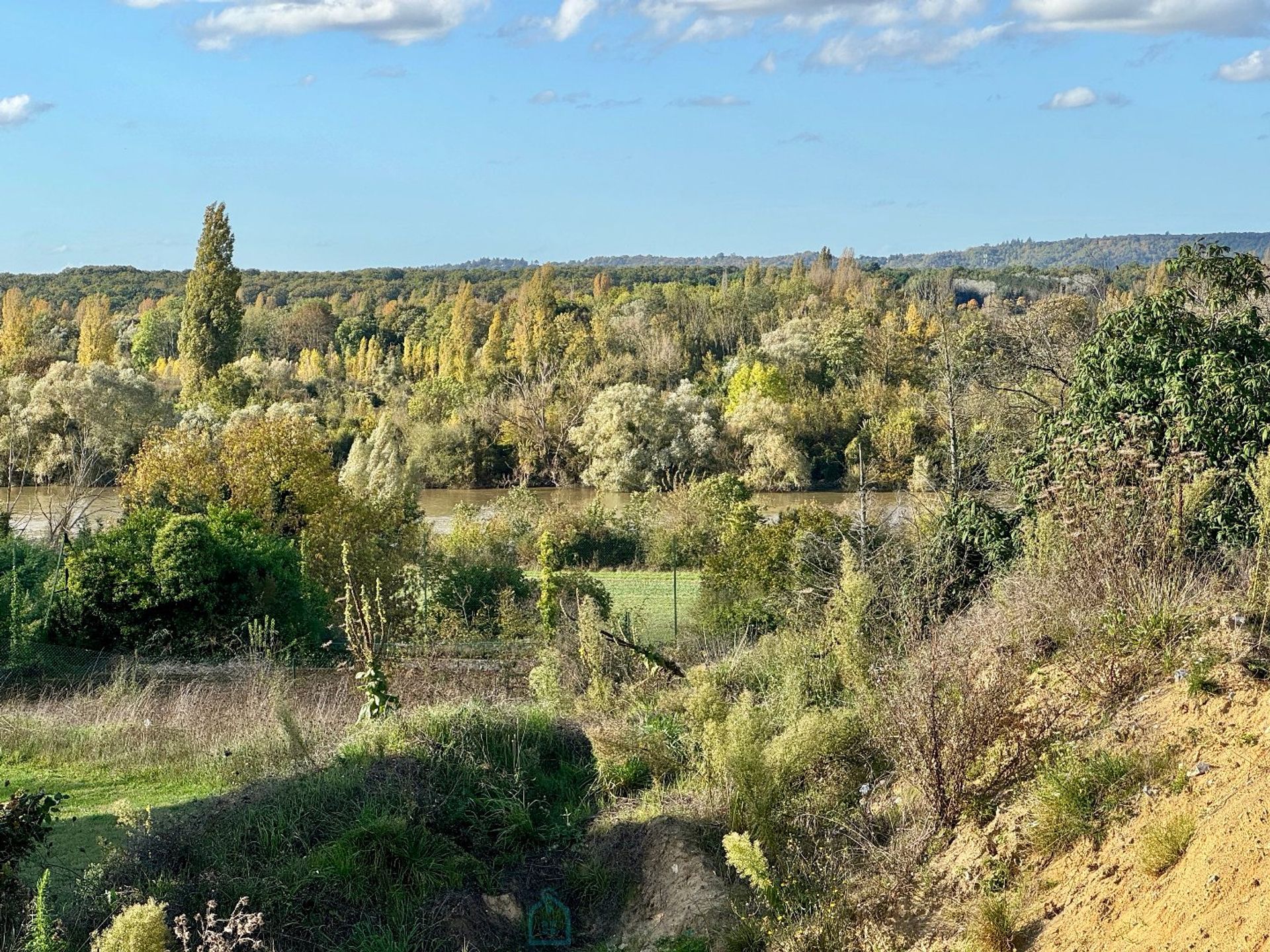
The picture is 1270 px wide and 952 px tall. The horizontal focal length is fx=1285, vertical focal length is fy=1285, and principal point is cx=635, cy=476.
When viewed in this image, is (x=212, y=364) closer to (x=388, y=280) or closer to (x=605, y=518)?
(x=605, y=518)

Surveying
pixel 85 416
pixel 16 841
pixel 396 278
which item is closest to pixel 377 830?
pixel 16 841

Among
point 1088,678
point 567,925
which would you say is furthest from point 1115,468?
point 567,925

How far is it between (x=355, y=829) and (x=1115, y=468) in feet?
20.0

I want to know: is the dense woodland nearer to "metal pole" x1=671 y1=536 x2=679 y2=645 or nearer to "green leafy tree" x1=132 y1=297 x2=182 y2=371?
"metal pole" x1=671 y1=536 x2=679 y2=645

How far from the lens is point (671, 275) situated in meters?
97.1

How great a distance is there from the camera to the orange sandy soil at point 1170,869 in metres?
5.30

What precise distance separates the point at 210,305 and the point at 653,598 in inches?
1170

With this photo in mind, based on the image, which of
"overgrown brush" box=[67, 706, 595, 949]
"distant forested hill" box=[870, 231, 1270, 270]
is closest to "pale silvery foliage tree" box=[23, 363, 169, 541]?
"overgrown brush" box=[67, 706, 595, 949]

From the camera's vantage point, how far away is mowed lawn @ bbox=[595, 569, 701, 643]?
1643 centimetres

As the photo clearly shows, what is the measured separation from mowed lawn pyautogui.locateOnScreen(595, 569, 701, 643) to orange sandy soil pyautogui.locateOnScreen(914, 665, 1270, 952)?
21.9 feet

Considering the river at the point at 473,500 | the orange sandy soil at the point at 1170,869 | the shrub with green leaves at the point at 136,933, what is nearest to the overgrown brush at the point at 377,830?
the shrub with green leaves at the point at 136,933

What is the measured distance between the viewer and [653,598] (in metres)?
21.6

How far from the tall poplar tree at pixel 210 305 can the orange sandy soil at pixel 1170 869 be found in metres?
42.8

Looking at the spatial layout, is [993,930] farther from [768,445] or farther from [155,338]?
[155,338]
